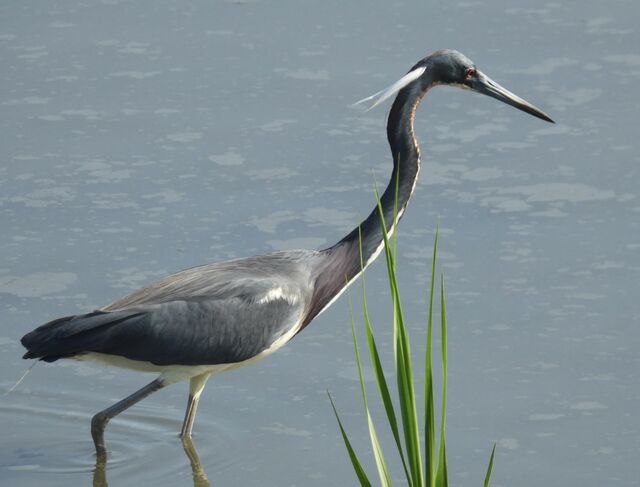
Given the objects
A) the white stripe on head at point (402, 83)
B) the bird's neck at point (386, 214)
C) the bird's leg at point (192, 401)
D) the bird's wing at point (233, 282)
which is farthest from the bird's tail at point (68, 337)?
the white stripe on head at point (402, 83)

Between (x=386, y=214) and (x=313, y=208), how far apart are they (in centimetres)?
153

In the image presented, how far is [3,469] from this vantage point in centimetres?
548

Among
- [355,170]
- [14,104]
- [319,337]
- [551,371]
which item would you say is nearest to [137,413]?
[319,337]

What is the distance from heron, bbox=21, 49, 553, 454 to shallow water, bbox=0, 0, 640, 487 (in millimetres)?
299

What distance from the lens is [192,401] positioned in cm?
564

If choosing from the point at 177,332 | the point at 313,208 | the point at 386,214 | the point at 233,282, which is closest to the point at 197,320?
the point at 177,332

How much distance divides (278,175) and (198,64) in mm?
1536

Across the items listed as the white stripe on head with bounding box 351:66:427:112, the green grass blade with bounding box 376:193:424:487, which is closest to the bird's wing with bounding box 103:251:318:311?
the white stripe on head with bounding box 351:66:427:112

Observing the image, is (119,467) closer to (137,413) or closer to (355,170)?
(137,413)

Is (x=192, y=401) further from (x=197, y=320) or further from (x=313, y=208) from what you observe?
(x=313, y=208)

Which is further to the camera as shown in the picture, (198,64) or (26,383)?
(198,64)

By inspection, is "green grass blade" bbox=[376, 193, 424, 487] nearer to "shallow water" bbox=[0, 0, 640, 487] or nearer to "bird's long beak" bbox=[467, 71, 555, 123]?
"shallow water" bbox=[0, 0, 640, 487]

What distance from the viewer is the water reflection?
5426mm

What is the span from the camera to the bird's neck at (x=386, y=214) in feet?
18.8
